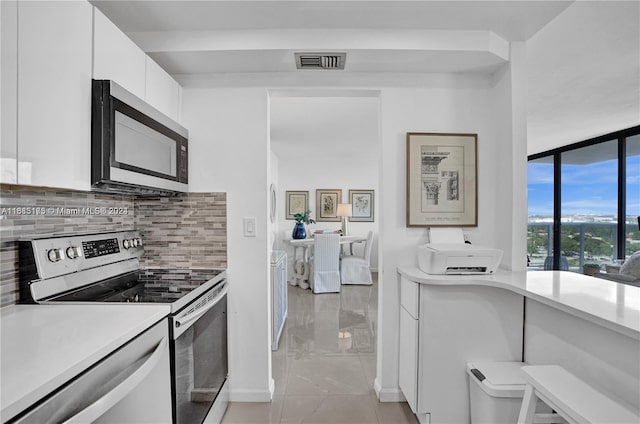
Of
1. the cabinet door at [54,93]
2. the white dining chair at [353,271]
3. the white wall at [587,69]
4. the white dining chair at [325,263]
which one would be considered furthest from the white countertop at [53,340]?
the white dining chair at [353,271]

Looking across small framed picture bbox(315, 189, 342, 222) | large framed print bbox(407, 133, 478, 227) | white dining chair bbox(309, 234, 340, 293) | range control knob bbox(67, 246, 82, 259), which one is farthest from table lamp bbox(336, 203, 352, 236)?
range control knob bbox(67, 246, 82, 259)

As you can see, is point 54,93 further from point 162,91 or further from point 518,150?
point 518,150

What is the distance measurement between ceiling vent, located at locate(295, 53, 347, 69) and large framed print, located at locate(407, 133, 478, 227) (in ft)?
2.09

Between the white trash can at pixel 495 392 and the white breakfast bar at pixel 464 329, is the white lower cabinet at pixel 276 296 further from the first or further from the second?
the white trash can at pixel 495 392

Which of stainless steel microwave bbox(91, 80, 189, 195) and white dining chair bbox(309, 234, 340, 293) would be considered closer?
stainless steel microwave bbox(91, 80, 189, 195)

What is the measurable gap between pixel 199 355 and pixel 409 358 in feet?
3.79

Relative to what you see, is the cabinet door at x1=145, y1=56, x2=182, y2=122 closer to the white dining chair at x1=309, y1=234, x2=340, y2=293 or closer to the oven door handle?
the oven door handle

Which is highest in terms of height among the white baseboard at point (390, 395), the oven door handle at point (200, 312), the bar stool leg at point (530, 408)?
the oven door handle at point (200, 312)

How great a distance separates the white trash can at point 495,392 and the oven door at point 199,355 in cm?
136

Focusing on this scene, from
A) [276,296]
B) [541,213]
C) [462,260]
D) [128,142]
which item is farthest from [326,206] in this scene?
[128,142]

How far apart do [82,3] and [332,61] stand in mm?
1202

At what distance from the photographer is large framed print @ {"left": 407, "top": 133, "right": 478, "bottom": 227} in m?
2.11

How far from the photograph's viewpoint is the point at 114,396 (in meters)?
0.93

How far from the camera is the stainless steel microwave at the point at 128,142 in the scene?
127cm
